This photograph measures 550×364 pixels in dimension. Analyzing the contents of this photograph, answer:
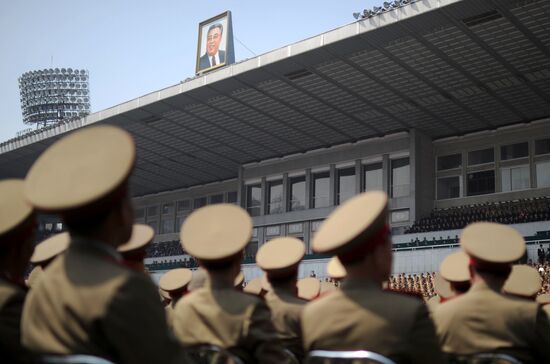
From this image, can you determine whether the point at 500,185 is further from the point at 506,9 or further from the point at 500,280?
the point at 500,280

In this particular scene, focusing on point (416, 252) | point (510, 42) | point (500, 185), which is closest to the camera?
point (510, 42)

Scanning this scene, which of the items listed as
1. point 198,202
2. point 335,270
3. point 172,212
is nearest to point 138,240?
point 335,270

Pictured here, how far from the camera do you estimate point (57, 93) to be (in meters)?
56.0

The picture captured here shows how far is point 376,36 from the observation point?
23.8 m

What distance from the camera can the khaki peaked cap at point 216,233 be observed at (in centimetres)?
317

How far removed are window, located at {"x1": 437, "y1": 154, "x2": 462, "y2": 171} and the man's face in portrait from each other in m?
12.1

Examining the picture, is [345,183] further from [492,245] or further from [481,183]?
[492,245]

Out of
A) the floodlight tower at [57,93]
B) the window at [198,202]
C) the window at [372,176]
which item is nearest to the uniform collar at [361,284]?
the window at [372,176]

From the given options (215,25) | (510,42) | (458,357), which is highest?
(215,25)

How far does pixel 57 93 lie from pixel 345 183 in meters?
29.4

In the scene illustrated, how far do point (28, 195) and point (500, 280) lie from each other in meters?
2.05

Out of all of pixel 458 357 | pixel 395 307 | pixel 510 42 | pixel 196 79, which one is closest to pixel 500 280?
pixel 458 357

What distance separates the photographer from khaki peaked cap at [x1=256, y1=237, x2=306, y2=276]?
391cm

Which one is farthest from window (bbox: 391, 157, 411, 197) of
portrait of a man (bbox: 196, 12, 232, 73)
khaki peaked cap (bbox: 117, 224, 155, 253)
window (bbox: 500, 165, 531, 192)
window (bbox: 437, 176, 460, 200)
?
khaki peaked cap (bbox: 117, 224, 155, 253)
